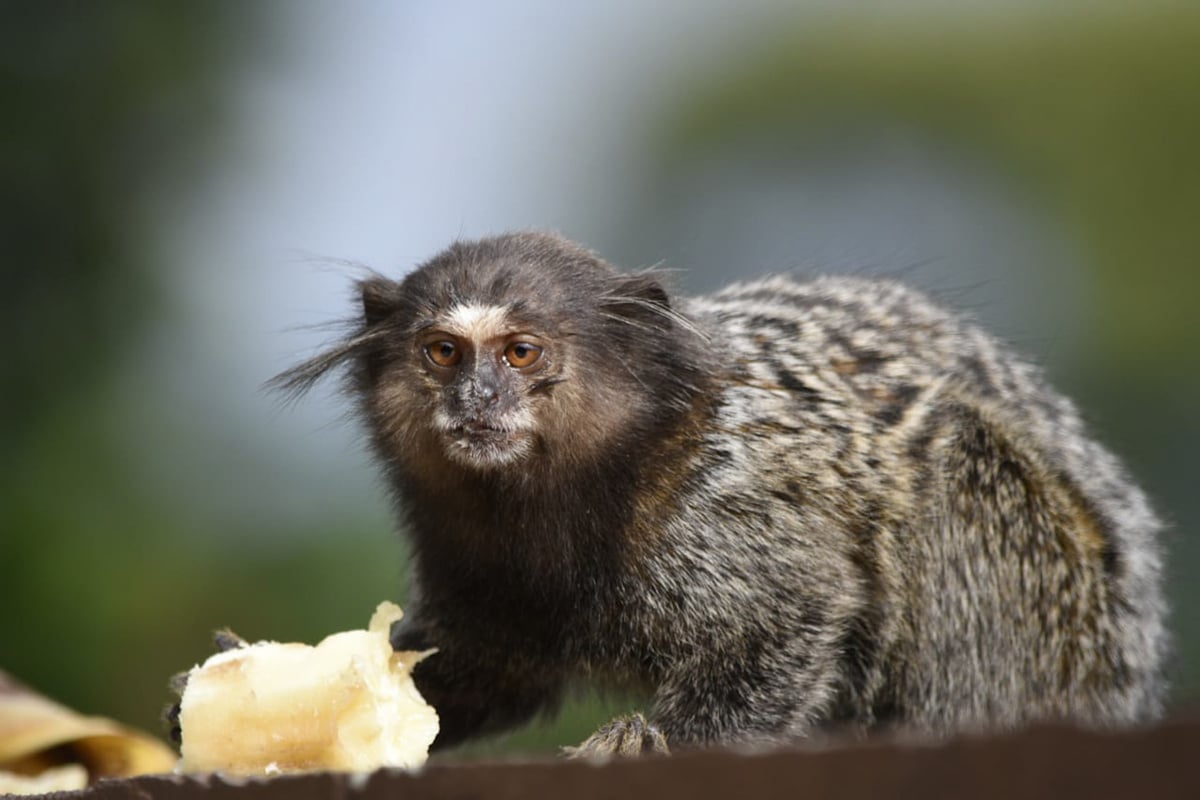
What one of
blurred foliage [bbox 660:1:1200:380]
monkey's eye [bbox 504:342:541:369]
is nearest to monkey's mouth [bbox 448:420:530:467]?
monkey's eye [bbox 504:342:541:369]

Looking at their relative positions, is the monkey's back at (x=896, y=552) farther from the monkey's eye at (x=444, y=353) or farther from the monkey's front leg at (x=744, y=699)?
the monkey's eye at (x=444, y=353)

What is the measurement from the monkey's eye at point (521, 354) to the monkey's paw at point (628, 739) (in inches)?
35.9

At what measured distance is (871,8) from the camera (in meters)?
14.9

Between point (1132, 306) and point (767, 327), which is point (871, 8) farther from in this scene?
point (767, 327)

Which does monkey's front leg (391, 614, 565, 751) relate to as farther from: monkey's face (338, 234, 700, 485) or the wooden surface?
the wooden surface

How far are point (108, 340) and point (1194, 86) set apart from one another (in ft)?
32.2

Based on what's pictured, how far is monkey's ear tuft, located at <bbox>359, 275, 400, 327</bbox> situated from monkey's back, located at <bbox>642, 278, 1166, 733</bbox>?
880 millimetres

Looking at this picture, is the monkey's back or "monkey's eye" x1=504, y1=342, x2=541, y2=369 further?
the monkey's back

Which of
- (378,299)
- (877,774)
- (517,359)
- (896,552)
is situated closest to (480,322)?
(517,359)

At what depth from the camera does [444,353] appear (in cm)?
363

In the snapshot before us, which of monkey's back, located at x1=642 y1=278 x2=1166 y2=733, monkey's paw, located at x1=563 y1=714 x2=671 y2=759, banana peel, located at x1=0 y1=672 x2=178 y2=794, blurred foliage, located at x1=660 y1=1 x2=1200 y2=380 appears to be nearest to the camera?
monkey's paw, located at x1=563 y1=714 x2=671 y2=759

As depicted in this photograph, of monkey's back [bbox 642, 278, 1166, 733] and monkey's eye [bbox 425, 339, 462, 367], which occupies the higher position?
monkey's eye [bbox 425, 339, 462, 367]

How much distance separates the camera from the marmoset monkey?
364cm

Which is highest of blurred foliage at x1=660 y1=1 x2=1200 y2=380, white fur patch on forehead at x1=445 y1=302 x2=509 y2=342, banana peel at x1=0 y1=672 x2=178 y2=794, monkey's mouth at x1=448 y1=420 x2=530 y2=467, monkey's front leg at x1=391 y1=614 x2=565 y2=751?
blurred foliage at x1=660 y1=1 x2=1200 y2=380
